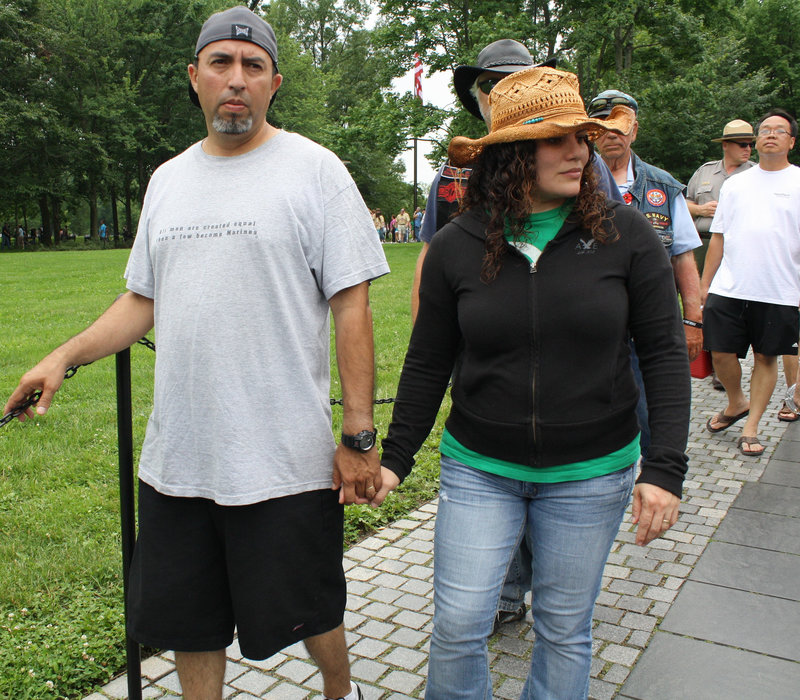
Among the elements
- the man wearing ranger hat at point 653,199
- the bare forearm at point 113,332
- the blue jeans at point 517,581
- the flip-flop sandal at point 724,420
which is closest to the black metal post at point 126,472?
the bare forearm at point 113,332

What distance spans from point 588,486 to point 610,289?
1.68ft

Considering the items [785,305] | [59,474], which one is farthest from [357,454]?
[785,305]

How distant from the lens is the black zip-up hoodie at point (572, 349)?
2.14m

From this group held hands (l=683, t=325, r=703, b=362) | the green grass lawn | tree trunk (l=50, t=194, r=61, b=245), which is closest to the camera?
the green grass lawn

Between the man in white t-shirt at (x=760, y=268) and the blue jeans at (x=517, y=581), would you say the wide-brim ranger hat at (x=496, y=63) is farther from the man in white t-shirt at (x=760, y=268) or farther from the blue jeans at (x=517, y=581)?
the man in white t-shirt at (x=760, y=268)

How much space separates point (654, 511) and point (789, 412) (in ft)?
17.1

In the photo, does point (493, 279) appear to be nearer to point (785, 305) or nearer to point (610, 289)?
point (610, 289)

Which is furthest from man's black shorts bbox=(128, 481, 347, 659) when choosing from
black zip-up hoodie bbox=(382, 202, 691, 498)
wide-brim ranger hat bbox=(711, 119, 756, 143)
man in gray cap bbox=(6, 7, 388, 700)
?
wide-brim ranger hat bbox=(711, 119, 756, 143)

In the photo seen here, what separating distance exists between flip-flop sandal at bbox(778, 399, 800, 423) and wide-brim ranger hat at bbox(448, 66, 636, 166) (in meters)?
5.14

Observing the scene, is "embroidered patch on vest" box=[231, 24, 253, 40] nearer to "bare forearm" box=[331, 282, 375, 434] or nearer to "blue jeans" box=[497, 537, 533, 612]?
"bare forearm" box=[331, 282, 375, 434]

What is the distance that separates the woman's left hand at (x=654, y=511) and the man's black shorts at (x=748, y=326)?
4.04 m

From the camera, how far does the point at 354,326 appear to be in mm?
2373

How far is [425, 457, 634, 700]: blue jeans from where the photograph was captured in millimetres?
2189

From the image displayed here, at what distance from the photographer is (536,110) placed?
2230mm
